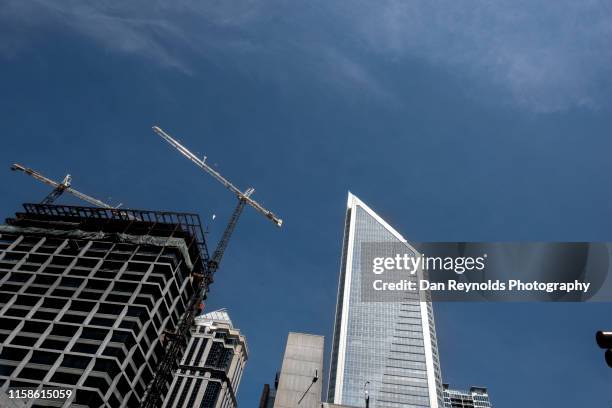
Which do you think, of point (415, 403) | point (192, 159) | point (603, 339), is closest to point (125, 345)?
point (192, 159)

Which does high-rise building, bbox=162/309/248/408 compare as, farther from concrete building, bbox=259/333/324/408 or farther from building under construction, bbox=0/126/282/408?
concrete building, bbox=259/333/324/408

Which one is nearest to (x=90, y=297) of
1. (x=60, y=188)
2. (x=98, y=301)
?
(x=98, y=301)

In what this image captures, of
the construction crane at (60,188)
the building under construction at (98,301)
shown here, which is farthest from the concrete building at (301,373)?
the construction crane at (60,188)

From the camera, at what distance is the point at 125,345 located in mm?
92000

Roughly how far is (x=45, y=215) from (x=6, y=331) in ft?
157

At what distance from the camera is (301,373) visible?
138ft

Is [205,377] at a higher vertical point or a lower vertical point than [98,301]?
higher

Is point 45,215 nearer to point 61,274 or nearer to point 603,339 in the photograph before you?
point 61,274

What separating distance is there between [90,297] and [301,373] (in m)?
79.9

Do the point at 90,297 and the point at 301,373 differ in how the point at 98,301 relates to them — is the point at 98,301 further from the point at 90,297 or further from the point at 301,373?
the point at 301,373

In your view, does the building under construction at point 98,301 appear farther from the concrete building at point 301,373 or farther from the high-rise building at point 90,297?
the concrete building at point 301,373

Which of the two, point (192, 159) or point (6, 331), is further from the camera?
point (192, 159)

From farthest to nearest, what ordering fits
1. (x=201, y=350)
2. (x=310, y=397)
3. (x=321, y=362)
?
(x=201, y=350) < (x=321, y=362) < (x=310, y=397)

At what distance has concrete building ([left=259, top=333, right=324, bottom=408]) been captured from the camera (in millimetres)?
39656
